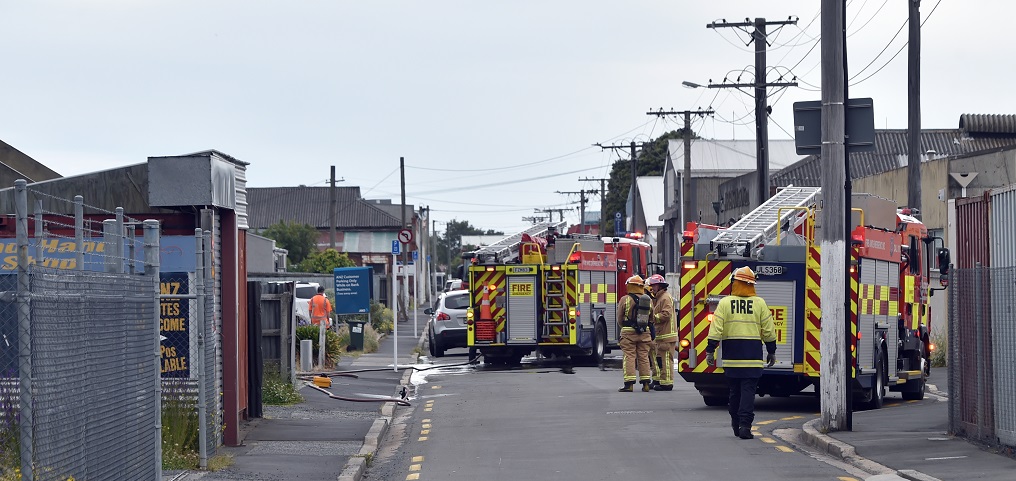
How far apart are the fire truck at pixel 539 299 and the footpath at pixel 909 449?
11.2 m

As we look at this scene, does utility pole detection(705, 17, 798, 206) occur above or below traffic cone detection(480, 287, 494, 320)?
above

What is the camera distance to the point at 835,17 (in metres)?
15.1

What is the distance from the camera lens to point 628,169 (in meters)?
107

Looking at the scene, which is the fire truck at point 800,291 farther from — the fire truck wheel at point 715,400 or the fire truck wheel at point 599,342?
the fire truck wheel at point 599,342

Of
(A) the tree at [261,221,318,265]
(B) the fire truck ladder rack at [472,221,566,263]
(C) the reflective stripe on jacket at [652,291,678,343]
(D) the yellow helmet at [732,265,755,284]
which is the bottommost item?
(C) the reflective stripe on jacket at [652,291,678,343]

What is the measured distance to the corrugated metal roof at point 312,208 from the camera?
97.6 metres

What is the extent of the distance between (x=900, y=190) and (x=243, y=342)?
24.1m

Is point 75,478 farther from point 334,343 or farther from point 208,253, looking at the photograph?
point 334,343

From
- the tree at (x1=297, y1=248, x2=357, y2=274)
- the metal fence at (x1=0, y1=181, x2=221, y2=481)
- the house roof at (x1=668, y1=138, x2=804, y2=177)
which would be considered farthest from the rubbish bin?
the house roof at (x1=668, y1=138, x2=804, y2=177)

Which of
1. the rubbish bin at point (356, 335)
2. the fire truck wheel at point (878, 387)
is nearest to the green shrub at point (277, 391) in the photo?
the fire truck wheel at point (878, 387)

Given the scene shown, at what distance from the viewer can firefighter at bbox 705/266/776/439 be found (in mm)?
14805

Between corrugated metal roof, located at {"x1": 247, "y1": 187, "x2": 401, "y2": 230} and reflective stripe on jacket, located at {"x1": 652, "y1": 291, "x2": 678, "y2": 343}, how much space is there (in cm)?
7456

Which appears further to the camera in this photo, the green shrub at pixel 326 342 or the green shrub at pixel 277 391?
the green shrub at pixel 326 342

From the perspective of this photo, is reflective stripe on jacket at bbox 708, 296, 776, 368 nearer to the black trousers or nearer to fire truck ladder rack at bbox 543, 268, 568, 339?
the black trousers
